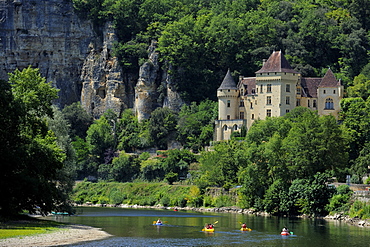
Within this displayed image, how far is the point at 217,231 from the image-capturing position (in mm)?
69500

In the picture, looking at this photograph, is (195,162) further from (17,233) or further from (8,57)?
(17,233)

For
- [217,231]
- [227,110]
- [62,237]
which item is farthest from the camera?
[227,110]

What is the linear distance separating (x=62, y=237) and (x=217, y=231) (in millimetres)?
15266

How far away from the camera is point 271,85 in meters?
116

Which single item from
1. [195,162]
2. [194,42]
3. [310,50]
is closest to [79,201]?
[195,162]

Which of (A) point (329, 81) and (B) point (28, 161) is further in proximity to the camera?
(A) point (329, 81)

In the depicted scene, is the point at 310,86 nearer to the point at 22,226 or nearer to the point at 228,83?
the point at 228,83

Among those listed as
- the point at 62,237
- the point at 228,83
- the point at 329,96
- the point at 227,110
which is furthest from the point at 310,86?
the point at 62,237

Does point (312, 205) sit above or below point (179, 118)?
below

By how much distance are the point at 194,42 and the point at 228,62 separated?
627 centimetres

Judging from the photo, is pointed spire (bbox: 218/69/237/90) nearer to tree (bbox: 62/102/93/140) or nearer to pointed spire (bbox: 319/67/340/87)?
pointed spire (bbox: 319/67/340/87)

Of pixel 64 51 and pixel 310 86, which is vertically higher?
pixel 64 51

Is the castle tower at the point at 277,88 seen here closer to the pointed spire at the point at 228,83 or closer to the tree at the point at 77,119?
the pointed spire at the point at 228,83

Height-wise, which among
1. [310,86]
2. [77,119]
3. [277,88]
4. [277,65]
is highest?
[277,65]
